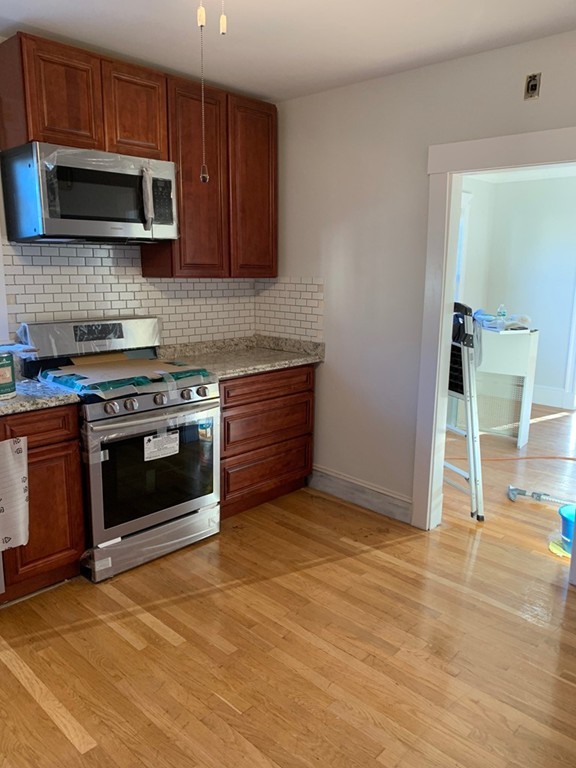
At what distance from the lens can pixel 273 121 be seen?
12.2ft

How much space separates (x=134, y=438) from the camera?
9.10 feet

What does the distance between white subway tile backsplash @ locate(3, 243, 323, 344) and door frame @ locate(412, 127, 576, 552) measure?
84cm

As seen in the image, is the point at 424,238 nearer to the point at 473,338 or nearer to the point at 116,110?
the point at 473,338

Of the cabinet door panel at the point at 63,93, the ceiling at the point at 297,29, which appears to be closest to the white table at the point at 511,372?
the ceiling at the point at 297,29

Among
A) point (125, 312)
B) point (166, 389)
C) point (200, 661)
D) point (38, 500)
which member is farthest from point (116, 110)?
point (200, 661)

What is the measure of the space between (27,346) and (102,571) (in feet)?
3.84

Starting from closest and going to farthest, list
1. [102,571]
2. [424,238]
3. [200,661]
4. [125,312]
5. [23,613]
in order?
[200,661] < [23,613] < [102,571] < [424,238] < [125,312]

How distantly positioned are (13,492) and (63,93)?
1827 millimetres

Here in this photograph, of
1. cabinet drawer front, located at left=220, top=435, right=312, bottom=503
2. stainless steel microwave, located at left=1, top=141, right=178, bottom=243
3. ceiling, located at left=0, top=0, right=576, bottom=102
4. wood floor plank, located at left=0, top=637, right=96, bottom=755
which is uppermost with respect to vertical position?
ceiling, located at left=0, top=0, right=576, bottom=102

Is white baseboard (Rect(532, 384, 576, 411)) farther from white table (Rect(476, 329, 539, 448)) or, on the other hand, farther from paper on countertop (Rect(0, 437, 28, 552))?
paper on countertop (Rect(0, 437, 28, 552))

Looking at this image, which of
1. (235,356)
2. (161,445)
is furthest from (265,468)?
(161,445)

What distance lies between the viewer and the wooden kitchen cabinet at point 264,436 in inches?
132

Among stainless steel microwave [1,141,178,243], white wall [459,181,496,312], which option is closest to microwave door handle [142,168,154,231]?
stainless steel microwave [1,141,178,243]

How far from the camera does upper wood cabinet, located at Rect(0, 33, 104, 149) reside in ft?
8.38
